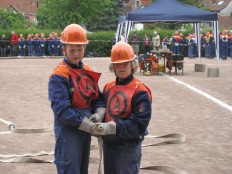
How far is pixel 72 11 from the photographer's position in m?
51.2

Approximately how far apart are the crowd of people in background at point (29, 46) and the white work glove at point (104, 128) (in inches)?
1253

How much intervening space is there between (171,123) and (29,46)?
27.2 m

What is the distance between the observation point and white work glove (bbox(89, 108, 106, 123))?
13.4ft

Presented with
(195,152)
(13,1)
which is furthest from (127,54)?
(13,1)

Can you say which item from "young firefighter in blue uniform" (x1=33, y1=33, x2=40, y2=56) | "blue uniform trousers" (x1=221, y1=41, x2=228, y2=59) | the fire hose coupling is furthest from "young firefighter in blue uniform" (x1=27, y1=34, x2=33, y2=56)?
the fire hose coupling

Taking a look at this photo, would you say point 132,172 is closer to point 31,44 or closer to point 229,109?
point 229,109

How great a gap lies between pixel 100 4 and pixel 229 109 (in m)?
41.9

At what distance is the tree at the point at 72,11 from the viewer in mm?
50688

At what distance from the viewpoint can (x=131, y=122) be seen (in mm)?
4035

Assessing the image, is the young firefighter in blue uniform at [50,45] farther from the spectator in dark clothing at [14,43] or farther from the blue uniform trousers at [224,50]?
the blue uniform trousers at [224,50]

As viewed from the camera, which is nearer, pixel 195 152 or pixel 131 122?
pixel 131 122

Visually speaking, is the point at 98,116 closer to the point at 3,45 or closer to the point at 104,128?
the point at 104,128

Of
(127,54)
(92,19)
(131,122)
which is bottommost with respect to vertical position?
(131,122)

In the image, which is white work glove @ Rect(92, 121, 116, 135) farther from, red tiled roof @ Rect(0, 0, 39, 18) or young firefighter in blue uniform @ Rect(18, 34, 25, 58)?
red tiled roof @ Rect(0, 0, 39, 18)
